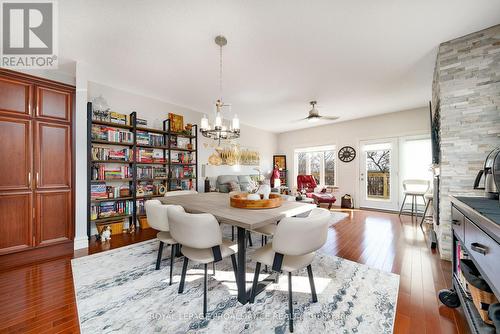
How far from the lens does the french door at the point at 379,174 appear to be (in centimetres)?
502

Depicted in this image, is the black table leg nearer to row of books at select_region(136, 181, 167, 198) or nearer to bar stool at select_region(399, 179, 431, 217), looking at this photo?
row of books at select_region(136, 181, 167, 198)

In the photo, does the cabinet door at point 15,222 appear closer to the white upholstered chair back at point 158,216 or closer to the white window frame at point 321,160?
the white upholstered chair back at point 158,216

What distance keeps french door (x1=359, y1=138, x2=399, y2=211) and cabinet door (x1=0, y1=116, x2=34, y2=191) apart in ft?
22.0

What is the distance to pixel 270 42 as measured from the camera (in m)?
2.27

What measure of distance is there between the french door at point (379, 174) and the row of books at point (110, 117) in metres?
5.77

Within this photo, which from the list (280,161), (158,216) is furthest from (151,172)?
(280,161)

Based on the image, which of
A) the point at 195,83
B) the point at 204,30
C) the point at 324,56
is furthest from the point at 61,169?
the point at 324,56

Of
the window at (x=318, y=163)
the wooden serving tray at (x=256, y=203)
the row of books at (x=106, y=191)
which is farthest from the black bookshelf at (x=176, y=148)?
the window at (x=318, y=163)

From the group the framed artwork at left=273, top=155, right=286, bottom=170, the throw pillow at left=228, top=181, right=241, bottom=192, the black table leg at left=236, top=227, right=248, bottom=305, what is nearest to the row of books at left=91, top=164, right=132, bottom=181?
the throw pillow at left=228, top=181, right=241, bottom=192

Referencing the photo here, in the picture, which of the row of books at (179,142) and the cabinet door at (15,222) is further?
the row of books at (179,142)

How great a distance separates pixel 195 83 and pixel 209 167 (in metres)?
2.29

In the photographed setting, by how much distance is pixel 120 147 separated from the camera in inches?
142

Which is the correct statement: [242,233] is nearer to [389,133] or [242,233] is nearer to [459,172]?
[459,172]

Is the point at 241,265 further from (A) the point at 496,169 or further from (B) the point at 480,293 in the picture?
(A) the point at 496,169
